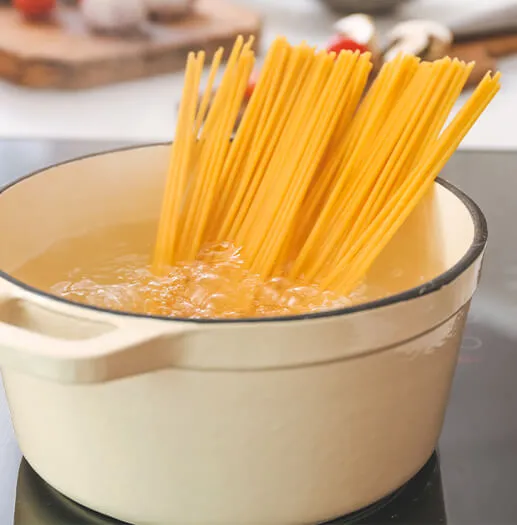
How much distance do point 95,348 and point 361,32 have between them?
1005 mm

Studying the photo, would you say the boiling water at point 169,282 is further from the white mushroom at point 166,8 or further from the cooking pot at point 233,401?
Answer: the white mushroom at point 166,8

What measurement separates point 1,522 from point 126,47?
1029mm

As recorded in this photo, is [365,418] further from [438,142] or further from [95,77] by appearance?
[95,77]

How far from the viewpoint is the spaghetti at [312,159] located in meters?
0.51

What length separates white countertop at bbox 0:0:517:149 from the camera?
1.17 meters

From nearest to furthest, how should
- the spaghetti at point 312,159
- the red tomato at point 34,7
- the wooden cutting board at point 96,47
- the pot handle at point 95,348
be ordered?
the pot handle at point 95,348
the spaghetti at point 312,159
the wooden cutting board at point 96,47
the red tomato at point 34,7

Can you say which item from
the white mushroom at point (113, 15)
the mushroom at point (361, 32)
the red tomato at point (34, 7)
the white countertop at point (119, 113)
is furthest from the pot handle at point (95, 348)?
the red tomato at point (34, 7)

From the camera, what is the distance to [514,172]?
3.19 ft

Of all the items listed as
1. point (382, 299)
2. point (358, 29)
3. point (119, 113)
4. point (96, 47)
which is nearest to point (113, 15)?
point (96, 47)

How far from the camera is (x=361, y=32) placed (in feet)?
4.17

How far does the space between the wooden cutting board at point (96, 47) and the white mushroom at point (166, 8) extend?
0.02 metres

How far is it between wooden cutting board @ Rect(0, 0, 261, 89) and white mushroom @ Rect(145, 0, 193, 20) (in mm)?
15

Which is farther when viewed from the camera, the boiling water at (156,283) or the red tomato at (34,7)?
the red tomato at (34,7)

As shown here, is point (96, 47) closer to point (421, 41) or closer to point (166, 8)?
point (166, 8)
